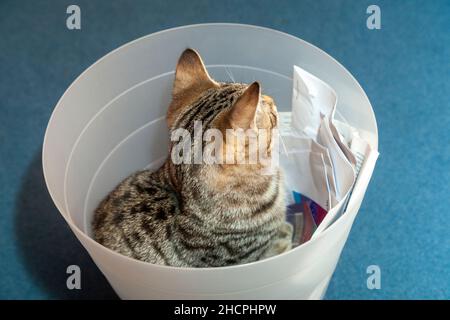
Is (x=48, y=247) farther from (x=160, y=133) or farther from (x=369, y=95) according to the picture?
(x=369, y=95)

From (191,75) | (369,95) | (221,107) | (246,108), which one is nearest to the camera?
A: (246,108)

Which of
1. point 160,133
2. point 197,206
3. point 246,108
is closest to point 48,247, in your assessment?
point 160,133

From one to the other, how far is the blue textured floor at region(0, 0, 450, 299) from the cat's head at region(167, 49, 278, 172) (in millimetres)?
556

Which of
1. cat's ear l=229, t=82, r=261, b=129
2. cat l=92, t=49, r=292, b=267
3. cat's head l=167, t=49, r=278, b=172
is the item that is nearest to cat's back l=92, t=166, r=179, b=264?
cat l=92, t=49, r=292, b=267

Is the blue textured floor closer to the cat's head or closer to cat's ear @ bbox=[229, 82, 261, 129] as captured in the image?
the cat's head

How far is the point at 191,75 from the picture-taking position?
116 cm

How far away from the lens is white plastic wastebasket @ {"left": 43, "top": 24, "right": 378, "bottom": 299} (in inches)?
36.3

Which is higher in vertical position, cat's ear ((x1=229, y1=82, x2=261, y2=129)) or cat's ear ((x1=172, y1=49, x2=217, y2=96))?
cat's ear ((x1=172, y1=49, x2=217, y2=96))

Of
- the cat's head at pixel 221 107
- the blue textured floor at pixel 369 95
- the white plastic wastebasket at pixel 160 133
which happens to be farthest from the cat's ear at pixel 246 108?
the blue textured floor at pixel 369 95

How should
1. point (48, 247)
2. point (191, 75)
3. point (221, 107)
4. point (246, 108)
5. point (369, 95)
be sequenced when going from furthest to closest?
point (369, 95), point (48, 247), point (191, 75), point (221, 107), point (246, 108)

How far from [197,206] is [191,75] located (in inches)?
12.5

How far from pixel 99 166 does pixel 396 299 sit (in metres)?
0.87

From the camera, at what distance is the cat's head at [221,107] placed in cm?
87
